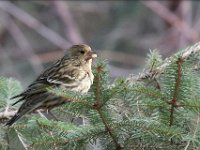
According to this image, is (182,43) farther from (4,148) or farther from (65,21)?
(4,148)

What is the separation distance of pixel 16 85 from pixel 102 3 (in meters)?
8.11

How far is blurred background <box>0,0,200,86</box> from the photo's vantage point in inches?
392

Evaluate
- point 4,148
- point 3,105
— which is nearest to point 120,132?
point 4,148

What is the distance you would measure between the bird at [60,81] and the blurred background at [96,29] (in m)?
4.57

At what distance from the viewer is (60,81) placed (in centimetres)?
457

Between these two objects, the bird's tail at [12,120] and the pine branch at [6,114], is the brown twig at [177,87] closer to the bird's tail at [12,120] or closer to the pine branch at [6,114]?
the bird's tail at [12,120]

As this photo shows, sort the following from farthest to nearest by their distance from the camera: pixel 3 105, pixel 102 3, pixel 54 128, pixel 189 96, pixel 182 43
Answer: pixel 102 3, pixel 182 43, pixel 3 105, pixel 54 128, pixel 189 96

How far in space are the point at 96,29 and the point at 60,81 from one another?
8.06m

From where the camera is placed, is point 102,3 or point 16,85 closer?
point 16,85

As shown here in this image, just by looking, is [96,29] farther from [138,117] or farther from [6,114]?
[138,117]

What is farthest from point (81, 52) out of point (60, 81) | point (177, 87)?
point (177, 87)

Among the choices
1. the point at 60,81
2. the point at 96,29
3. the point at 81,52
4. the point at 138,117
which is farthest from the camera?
the point at 96,29

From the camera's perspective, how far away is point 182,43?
9.36 meters

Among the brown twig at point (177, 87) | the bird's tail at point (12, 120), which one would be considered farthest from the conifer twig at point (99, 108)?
the bird's tail at point (12, 120)
